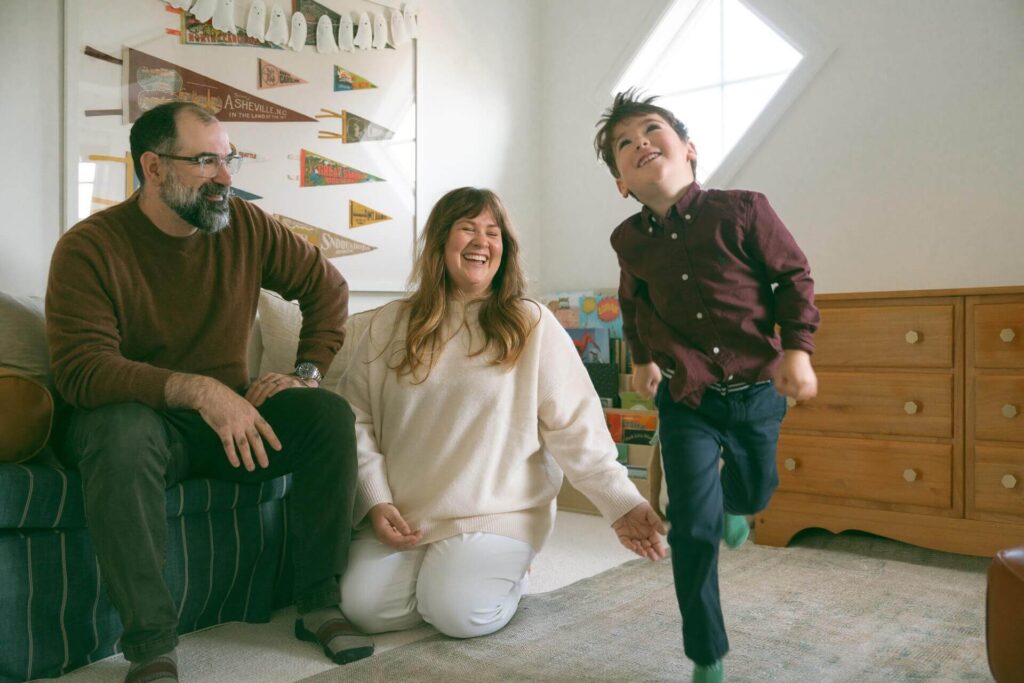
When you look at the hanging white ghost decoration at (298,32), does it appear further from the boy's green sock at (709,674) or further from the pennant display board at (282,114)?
the boy's green sock at (709,674)

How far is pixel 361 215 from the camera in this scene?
315cm

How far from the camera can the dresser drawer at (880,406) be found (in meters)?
2.29

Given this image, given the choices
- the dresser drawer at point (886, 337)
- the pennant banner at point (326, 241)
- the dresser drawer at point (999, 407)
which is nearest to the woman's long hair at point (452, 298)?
the dresser drawer at point (886, 337)

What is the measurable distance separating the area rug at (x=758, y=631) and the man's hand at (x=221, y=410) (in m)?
0.43

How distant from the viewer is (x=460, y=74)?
11.7ft

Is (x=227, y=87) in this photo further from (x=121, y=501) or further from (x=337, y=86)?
(x=121, y=501)

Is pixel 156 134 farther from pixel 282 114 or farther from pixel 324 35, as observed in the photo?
pixel 324 35

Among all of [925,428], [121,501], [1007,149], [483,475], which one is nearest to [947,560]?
[925,428]

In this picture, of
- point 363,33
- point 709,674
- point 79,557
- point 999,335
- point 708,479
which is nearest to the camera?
point 709,674

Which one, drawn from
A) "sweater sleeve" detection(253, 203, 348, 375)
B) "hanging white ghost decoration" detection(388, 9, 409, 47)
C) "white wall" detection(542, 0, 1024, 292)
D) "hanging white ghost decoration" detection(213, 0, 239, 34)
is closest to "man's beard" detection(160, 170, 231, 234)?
"sweater sleeve" detection(253, 203, 348, 375)

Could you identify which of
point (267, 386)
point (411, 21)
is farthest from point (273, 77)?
point (267, 386)

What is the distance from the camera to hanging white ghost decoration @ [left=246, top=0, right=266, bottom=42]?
277 cm

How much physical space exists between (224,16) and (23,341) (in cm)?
144

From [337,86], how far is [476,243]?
1592 mm
